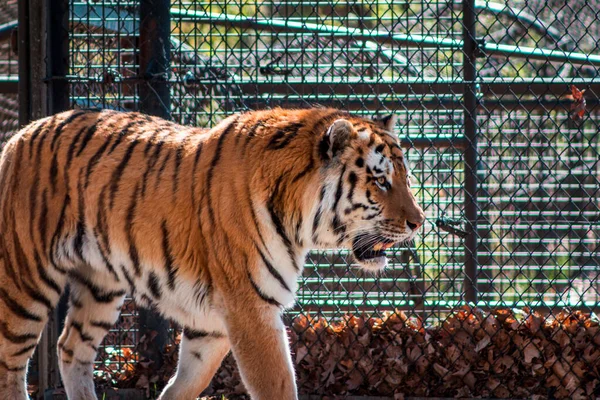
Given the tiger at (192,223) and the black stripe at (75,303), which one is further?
the black stripe at (75,303)

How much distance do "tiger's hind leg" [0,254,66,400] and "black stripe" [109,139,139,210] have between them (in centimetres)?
40

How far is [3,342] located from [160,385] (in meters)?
0.87

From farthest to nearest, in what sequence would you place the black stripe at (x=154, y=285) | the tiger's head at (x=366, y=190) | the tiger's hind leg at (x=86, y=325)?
the tiger's hind leg at (x=86, y=325)
the black stripe at (x=154, y=285)
the tiger's head at (x=366, y=190)

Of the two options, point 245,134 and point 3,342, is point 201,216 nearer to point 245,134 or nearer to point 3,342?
point 245,134

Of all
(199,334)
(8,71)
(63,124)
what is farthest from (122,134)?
(8,71)

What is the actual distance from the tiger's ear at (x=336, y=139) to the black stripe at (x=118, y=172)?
31.2 inches

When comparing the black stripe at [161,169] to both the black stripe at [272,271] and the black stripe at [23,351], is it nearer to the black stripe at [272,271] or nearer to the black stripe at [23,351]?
the black stripe at [272,271]

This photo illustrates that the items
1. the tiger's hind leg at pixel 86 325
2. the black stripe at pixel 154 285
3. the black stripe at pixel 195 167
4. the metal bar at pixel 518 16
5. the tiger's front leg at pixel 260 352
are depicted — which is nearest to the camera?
the tiger's front leg at pixel 260 352

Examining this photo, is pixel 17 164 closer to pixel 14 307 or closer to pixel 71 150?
pixel 71 150

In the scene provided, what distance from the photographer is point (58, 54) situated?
3975 mm

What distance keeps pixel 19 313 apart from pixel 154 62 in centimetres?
126

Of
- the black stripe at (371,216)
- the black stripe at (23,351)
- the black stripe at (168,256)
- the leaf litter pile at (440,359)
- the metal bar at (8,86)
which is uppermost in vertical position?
the metal bar at (8,86)

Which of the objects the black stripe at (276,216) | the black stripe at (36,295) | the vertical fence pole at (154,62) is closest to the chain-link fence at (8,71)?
the vertical fence pole at (154,62)

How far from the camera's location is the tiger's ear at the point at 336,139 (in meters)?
3.00
